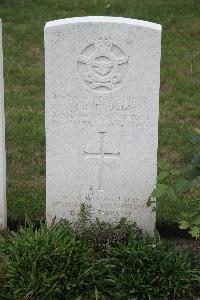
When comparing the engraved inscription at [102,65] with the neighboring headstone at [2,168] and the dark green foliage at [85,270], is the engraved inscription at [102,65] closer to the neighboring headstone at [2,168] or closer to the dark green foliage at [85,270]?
the neighboring headstone at [2,168]

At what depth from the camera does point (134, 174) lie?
5402mm

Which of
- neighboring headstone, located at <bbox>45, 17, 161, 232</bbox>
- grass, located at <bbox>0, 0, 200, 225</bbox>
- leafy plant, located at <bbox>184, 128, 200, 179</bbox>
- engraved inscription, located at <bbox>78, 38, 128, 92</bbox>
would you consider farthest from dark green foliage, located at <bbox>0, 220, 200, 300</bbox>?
engraved inscription, located at <bbox>78, 38, 128, 92</bbox>

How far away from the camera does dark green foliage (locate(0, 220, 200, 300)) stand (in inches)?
188

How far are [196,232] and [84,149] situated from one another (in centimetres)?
102

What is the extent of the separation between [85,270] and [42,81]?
4428mm

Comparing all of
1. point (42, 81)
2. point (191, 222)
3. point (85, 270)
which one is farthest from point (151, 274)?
point (42, 81)

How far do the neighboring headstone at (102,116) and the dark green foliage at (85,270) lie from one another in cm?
40

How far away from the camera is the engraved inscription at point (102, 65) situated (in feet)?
16.8

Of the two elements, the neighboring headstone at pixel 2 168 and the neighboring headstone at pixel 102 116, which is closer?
the neighboring headstone at pixel 102 116

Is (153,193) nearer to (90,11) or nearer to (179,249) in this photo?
(179,249)

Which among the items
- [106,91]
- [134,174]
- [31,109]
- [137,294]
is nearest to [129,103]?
[106,91]

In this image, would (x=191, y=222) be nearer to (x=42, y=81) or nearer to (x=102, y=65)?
(x=102, y=65)

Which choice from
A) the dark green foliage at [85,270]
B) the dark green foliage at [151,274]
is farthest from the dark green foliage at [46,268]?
the dark green foliage at [151,274]

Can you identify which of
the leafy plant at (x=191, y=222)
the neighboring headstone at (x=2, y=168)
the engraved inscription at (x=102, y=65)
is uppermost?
the engraved inscription at (x=102, y=65)
